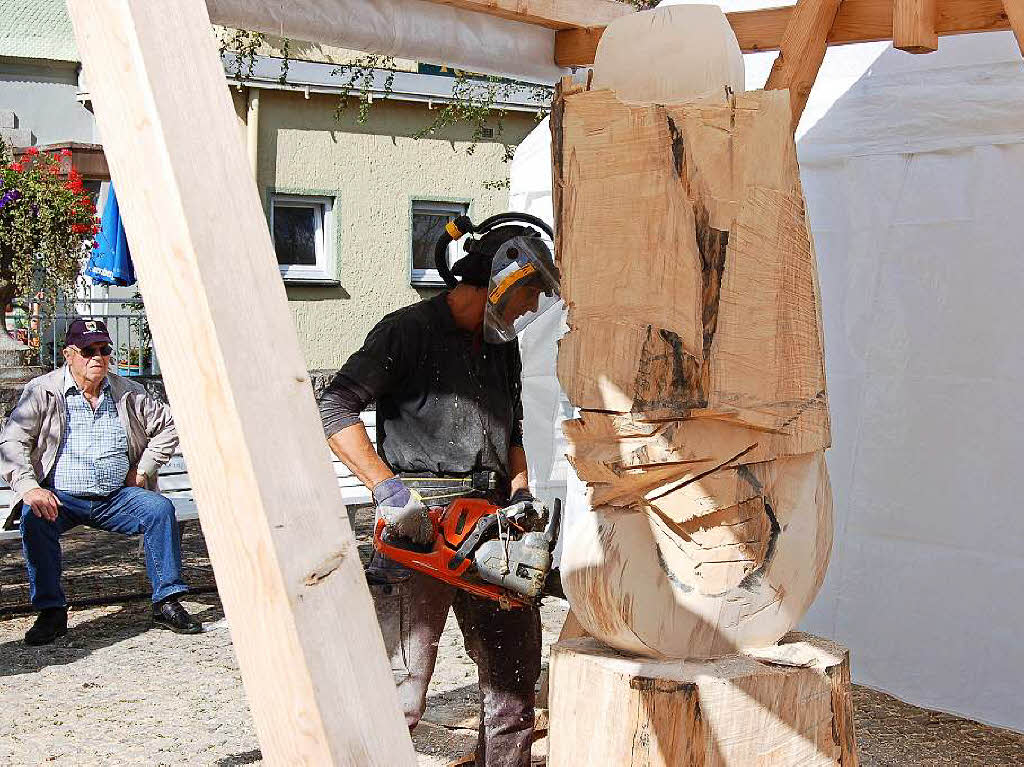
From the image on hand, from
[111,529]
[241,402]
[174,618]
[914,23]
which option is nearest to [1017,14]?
[914,23]

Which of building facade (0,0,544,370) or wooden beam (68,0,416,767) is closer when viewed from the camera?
wooden beam (68,0,416,767)

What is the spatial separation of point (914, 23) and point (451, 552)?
5.20ft

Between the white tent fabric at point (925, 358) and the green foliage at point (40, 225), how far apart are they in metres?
5.74

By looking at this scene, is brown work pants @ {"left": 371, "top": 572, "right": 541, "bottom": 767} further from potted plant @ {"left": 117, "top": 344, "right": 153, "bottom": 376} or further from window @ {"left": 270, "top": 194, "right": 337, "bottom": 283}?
window @ {"left": 270, "top": 194, "right": 337, "bottom": 283}

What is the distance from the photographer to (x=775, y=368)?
1.62 meters

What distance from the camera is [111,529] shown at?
4.94 m

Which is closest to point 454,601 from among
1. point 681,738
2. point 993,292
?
point 681,738

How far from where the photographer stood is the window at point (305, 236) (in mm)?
10294

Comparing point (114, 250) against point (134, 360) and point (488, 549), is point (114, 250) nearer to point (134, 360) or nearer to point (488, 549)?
point (134, 360)

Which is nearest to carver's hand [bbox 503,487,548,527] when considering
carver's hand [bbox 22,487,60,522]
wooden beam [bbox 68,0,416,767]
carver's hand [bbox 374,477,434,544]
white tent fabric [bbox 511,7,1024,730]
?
carver's hand [bbox 374,477,434,544]

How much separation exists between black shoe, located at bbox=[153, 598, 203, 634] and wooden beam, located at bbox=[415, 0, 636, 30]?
2879 mm

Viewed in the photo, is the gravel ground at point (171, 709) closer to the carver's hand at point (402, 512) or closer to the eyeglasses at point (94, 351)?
the carver's hand at point (402, 512)

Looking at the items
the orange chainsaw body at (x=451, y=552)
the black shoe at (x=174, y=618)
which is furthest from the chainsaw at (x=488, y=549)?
the black shoe at (x=174, y=618)

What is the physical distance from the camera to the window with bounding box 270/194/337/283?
10.3 meters
